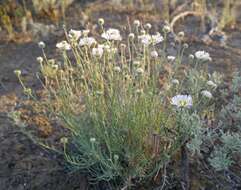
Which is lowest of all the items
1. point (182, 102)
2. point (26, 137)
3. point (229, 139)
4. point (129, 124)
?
point (26, 137)

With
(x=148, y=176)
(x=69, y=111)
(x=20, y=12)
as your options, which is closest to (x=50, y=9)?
(x=20, y=12)

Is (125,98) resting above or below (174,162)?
above

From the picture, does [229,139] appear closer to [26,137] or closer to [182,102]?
[182,102]

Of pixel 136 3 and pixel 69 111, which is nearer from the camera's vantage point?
pixel 69 111

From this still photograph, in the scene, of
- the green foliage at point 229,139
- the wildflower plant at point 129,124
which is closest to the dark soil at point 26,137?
the wildflower plant at point 129,124

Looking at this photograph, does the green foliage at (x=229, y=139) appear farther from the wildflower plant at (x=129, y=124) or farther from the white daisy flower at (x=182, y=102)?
the white daisy flower at (x=182, y=102)

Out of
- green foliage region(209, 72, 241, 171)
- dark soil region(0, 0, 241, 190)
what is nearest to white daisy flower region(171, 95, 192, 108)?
green foliage region(209, 72, 241, 171)

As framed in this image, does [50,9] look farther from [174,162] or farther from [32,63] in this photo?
[174,162]

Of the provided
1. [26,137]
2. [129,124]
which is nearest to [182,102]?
[129,124]
